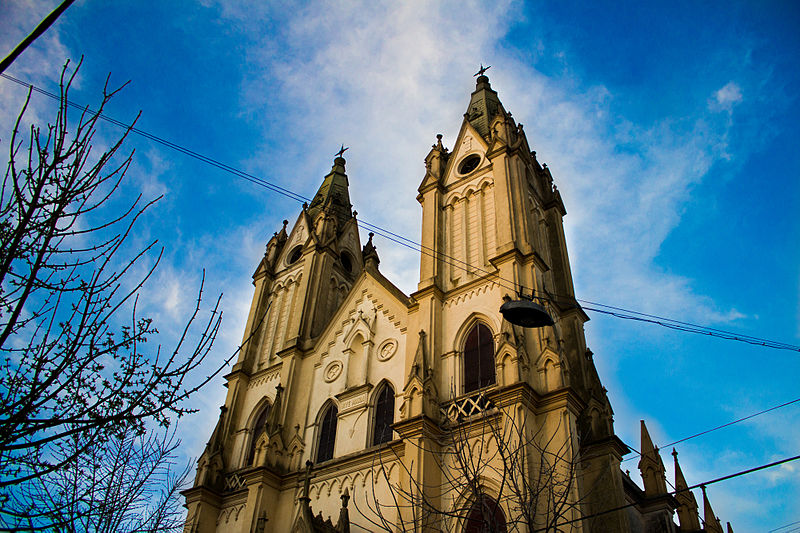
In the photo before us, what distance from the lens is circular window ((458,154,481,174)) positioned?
880 inches

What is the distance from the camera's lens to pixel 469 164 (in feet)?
74.1

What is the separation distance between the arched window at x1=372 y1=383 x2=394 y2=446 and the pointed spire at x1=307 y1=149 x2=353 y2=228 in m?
11.3

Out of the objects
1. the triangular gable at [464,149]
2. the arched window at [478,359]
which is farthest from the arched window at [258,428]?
the triangular gable at [464,149]

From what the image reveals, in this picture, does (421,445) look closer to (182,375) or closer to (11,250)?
(182,375)

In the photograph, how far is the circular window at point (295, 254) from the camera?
1058 inches

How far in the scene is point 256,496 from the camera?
17328mm

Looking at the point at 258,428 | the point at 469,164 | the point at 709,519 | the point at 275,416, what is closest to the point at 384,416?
the point at 275,416

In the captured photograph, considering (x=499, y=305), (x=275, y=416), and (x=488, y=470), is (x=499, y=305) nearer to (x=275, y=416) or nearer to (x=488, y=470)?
(x=488, y=470)

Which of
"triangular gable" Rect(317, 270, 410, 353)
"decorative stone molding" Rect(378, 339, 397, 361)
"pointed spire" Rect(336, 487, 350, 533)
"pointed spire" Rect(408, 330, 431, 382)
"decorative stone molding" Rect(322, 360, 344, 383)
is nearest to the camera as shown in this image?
"pointed spire" Rect(336, 487, 350, 533)

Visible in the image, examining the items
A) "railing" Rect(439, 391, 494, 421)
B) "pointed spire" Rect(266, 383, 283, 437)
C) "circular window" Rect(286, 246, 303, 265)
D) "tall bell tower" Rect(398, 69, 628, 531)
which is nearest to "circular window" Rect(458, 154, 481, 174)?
"tall bell tower" Rect(398, 69, 628, 531)

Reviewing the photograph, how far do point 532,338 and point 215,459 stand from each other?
433 inches

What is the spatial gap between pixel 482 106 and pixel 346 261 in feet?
28.7

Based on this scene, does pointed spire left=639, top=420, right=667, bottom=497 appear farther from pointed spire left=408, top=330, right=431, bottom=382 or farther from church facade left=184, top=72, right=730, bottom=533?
pointed spire left=408, top=330, right=431, bottom=382

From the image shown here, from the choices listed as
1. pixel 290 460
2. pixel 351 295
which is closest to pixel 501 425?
pixel 290 460
